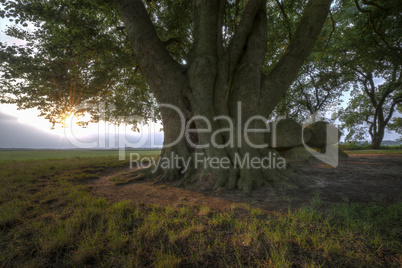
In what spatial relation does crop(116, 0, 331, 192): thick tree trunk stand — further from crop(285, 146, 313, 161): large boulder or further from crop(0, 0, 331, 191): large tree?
crop(285, 146, 313, 161): large boulder

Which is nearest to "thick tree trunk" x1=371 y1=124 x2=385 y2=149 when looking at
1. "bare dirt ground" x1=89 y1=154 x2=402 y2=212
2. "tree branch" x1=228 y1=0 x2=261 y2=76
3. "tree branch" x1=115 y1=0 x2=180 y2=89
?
"bare dirt ground" x1=89 y1=154 x2=402 y2=212

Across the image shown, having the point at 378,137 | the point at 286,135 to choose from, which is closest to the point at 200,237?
the point at 286,135

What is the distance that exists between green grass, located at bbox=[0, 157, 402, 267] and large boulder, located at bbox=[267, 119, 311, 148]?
6.78 m

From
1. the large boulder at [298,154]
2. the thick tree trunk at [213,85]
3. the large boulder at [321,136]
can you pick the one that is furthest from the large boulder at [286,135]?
the thick tree trunk at [213,85]

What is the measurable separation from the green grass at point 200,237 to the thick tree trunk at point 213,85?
7.11ft

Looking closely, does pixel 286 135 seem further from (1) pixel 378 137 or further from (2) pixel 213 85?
(1) pixel 378 137

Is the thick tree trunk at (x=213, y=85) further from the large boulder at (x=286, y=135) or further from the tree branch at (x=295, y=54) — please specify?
the large boulder at (x=286, y=135)

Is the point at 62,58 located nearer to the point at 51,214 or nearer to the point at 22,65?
the point at 22,65

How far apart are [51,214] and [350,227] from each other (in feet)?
13.7

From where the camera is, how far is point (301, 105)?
19.6 meters

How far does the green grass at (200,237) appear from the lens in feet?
5.01

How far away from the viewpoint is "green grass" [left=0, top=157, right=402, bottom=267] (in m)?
1.53

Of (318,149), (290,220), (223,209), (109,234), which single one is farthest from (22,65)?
(318,149)

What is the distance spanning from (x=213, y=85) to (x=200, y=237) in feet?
13.7
